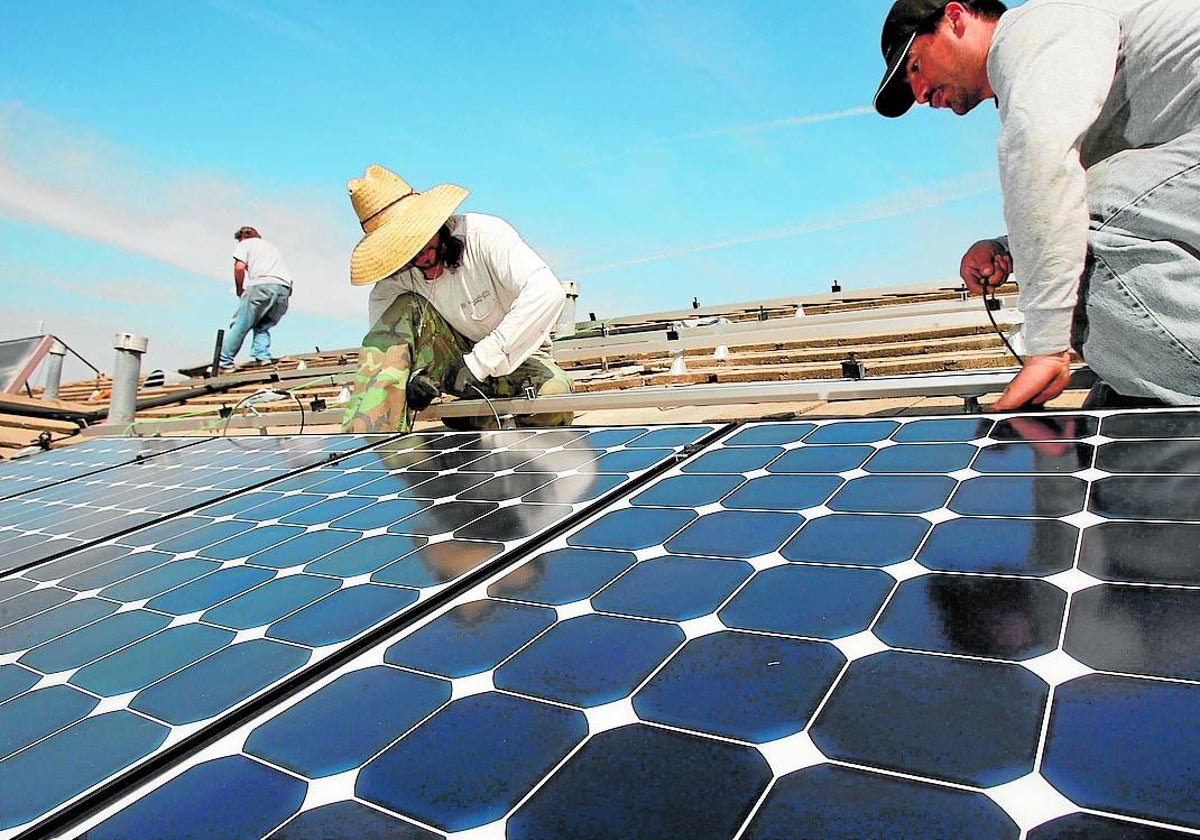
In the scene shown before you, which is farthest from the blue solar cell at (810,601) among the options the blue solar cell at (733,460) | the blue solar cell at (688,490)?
the blue solar cell at (733,460)

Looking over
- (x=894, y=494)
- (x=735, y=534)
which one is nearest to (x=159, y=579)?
(x=735, y=534)

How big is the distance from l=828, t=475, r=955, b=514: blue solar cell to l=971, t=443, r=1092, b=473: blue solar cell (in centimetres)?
12

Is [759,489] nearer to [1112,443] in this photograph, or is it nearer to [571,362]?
[1112,443]

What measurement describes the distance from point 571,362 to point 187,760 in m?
5.91

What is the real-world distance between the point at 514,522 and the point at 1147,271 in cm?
200

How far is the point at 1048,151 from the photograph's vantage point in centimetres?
202

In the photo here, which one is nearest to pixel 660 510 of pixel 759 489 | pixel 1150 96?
pixel 759 489

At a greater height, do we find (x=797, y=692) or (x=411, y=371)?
(x=411, y=371)

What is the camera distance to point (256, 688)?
1.05 metres

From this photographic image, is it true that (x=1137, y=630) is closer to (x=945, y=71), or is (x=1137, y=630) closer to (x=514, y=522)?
(x=514, y=522)

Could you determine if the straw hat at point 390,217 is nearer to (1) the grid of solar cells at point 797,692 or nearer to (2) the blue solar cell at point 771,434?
(2) the blue solar cell at point 771,434

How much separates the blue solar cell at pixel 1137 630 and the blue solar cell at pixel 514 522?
0.99 metres

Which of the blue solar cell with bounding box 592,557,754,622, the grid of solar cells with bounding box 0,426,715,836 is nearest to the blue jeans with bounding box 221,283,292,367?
the grid of solar cells with bounding box 0,426,715,836

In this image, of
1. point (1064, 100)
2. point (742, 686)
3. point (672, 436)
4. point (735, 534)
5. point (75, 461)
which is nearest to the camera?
point (742, 686)
